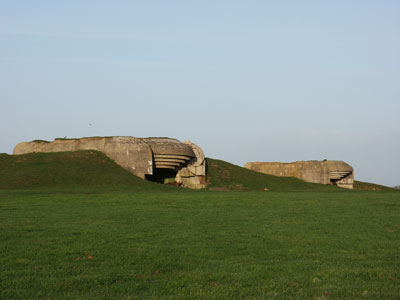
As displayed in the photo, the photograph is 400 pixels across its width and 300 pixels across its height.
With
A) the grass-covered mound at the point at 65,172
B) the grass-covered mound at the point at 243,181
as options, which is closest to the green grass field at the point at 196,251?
the grass-covered mound at the point at 65,172

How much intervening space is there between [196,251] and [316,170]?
4310 centimetres

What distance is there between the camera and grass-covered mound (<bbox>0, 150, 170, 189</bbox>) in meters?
29.1

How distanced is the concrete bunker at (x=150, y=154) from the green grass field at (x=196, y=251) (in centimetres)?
1767

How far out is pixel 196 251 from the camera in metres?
9.46

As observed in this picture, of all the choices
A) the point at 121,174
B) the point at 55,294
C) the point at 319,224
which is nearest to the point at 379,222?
the point at 319,224

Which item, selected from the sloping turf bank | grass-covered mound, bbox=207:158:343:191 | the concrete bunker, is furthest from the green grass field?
grass-covered mound, bbox=207:158:343:191

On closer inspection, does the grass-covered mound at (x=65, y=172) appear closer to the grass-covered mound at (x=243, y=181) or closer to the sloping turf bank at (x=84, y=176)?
the sloping turf bank at (x=84, y=176)

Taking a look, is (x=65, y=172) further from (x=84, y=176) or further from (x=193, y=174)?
(x=193, y=174)

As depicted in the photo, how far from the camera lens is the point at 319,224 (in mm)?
13547

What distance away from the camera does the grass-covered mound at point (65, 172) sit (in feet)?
95.4

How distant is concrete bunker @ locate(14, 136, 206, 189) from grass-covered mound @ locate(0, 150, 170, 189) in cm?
107

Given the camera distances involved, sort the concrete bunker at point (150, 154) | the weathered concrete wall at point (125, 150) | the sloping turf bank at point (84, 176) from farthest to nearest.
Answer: the concrete bunker at point (150, 154), the weathered concrete wall at point (125, 150), the sloping turf bank at point (84, 176)

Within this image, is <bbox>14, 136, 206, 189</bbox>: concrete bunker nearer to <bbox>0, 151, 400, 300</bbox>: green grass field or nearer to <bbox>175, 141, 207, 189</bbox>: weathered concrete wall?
<bbox>175, 141, 207, 189</bbox>: weathered concrete wall

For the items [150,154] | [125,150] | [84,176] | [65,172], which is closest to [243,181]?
[150,154]
